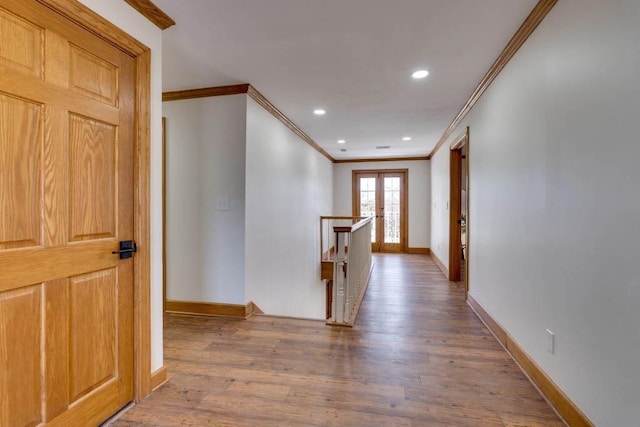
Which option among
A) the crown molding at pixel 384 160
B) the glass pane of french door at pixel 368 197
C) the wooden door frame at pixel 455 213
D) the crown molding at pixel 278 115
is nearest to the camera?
the crown molding at pixel 278 115

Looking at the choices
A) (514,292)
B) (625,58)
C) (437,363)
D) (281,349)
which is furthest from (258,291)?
(625,58)

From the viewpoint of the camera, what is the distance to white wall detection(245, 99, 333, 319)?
3279 millimetres

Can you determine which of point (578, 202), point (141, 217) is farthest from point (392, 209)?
point (141, 217)

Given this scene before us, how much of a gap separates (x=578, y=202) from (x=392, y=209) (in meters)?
6.38

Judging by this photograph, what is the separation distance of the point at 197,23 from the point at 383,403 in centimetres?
261

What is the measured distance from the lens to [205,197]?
10.3 ft

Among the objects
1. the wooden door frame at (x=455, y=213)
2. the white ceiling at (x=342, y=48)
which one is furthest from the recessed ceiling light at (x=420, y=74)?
the wooden door frame at (x=455, y=213)

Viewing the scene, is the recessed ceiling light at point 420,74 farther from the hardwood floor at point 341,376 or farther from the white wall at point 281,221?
the hardwood floor at point 341,376

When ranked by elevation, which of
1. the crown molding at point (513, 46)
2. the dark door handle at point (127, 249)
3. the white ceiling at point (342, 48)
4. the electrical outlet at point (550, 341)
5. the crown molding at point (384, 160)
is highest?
the crown molding at point (384, 160)

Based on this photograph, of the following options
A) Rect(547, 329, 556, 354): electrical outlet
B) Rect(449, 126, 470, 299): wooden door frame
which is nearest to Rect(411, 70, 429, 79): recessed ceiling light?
Rect(449, 126, 470, 299): wooden door frame

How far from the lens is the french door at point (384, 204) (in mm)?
7828

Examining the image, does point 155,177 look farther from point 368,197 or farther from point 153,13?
point 368,197

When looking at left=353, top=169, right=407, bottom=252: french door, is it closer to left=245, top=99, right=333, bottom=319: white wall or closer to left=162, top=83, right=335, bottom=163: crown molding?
left=245, top=99, right=333, bottom=319: white wall

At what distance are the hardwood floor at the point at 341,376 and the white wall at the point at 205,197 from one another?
1.24 ft
